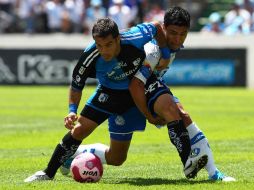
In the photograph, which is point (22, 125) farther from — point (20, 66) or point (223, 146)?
point (20, 66)

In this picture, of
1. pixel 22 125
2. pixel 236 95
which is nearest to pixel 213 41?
pixel 236 95

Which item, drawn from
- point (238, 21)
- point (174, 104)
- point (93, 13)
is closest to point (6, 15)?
point (93, 13)

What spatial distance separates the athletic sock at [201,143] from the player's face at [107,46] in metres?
1.37

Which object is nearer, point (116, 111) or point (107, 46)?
point (107, 46)

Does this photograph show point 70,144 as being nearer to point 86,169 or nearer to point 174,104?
point 86,169

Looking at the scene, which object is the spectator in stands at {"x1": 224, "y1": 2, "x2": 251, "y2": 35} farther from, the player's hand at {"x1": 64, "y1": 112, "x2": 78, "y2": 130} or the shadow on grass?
the player's hand at {"x1": 64, "y1": 112, "x2": 78, "y2": 130}

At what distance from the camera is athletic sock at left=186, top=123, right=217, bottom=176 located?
9211mm

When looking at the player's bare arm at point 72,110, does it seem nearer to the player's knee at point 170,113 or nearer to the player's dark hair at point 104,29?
the player's dark hair at point 104,29

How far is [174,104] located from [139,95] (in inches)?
16.0

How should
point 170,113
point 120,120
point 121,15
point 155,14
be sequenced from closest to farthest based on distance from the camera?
point 170,113 → point 120,120 → point 155,14 → point 121,15

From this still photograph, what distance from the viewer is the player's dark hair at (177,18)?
9211mm

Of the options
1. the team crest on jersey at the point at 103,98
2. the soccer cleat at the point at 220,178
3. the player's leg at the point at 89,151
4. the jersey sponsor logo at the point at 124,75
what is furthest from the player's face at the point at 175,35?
the player's leg at the point at 89,151

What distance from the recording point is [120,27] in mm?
30406

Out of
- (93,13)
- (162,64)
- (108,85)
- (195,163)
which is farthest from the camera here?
(93,13)
